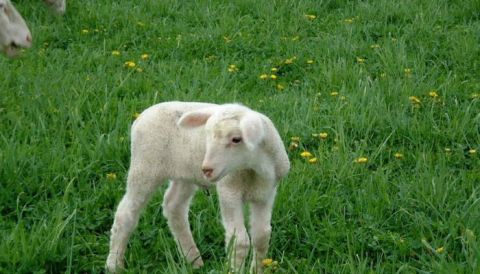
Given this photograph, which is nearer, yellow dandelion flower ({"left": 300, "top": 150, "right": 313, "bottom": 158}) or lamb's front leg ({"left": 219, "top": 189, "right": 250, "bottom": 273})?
lamb's front leg ({"left": 219, "top": 189, "right": 250, "bottom": 273})

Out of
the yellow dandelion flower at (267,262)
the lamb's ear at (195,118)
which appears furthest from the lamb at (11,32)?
the yellow dandelion flower at (267,262)

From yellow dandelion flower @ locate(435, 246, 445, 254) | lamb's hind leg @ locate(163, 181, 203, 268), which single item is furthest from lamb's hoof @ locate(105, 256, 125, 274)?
yellow dandelion flower @ locate(435, 246, 445, 254)

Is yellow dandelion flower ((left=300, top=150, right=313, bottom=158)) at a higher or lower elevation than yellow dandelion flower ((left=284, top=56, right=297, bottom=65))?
higher

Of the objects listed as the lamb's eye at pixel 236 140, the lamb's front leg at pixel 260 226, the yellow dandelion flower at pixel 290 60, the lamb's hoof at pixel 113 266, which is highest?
the lamb's eye at pixel 236 140

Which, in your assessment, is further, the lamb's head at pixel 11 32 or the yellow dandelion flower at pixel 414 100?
the lamb's head at pixel 11 32

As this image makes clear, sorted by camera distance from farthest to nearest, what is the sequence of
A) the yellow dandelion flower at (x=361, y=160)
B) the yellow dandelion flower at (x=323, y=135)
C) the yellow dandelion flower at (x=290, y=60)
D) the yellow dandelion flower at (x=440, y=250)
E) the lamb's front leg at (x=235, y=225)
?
the yellow dandelion flower at (x=290, y=60) < the yellow dandelion flower at (x=323, y=135) < the yellow dandelion flower at (x=361, y=160) < the yellow dandelion flower at (x=440, y=250) < the lamb's front leg at (x=235, y=225)

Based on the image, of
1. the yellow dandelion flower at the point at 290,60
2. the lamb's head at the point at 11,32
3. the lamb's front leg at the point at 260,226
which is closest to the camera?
the lamb's front leg at the point at 260,226

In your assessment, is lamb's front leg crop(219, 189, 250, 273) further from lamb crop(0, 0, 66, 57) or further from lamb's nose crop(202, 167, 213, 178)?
lamb crop(0, 0, 66, 57)

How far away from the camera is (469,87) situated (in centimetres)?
549

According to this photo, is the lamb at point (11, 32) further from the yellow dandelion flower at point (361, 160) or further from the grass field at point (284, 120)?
the yellow dandelion flower at point (361, 160)

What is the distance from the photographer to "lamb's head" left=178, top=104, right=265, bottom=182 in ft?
8.74

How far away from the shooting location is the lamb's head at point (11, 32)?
5.36 metres

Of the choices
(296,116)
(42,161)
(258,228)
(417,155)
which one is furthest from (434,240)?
Answer: (42,161)

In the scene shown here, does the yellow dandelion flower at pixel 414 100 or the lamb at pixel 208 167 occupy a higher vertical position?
the lamb at pixel 208 167
